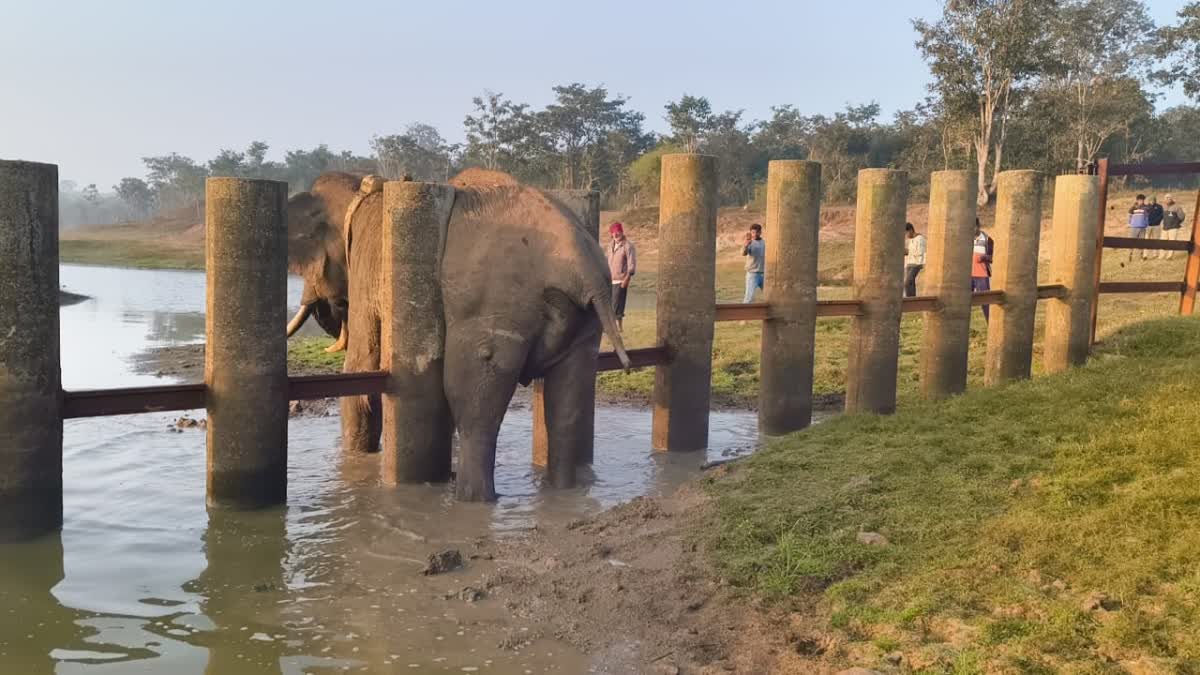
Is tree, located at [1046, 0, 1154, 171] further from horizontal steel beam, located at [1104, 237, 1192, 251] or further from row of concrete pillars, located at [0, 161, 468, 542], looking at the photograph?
row of concrete pillars, located at [0, 161, 468, 542]

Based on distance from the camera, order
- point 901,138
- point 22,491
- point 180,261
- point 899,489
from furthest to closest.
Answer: point 180,261, point 901,138, point 899,489, point 22,491

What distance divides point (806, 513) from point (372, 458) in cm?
435

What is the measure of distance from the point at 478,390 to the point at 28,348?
8.98ft

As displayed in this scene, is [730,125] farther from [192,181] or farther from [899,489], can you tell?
[899,489]

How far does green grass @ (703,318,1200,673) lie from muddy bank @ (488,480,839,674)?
168 mm

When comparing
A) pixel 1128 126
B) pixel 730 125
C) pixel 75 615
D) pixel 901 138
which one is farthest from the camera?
pixel 730 125

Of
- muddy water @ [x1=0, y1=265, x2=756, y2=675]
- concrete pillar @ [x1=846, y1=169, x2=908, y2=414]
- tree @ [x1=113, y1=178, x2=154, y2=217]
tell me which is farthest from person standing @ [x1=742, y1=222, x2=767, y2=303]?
tree @ [x1=113, y1=178, x2=154, y2=217]

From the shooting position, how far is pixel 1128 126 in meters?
45.9

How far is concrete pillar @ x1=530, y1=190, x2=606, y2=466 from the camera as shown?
871 cm

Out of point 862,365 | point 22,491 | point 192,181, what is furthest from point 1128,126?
point 192,181

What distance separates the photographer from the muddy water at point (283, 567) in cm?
506

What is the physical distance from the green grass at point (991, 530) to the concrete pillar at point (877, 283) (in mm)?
1653

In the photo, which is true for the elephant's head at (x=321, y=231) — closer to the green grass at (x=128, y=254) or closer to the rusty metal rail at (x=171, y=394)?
the rusty metal rail at (x=171, y=394)

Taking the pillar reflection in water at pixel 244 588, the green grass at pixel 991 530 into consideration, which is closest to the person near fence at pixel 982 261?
the green grass at pixel 991 530
